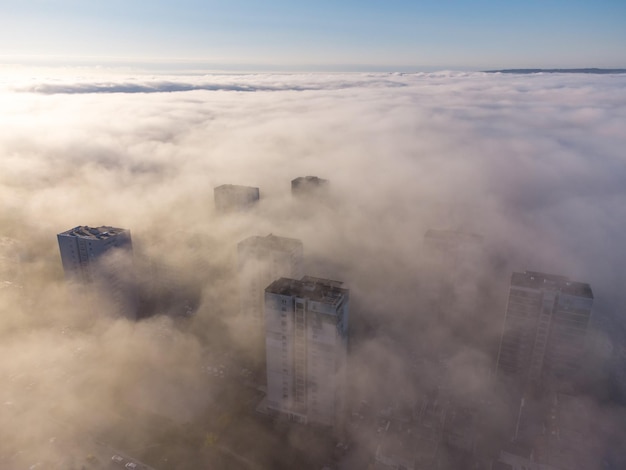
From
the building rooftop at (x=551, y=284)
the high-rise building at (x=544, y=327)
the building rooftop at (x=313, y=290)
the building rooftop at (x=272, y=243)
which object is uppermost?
the building rooftop at (x=313, y=290)

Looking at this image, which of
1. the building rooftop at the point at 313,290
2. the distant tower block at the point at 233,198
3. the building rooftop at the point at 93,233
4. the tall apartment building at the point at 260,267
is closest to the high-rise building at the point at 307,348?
the building rooftop at the point at 313,290

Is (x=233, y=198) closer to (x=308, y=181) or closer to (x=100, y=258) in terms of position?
(x=308, y=181)

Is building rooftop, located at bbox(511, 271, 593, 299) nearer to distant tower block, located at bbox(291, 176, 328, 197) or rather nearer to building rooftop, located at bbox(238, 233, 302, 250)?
building rooftop, located at bbox(238, 233, 302, 250)

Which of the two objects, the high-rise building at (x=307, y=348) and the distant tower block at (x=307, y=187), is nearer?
the high-rise building at (x=307, y=348)

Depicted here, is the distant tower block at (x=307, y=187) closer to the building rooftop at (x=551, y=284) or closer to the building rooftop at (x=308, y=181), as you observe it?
the building rooftop at (x=308, y=181)

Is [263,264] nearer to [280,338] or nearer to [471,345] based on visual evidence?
[280,338]

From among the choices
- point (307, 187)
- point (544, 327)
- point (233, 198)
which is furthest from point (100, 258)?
point (544, 327)

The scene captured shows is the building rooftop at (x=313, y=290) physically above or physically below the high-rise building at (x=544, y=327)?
above
